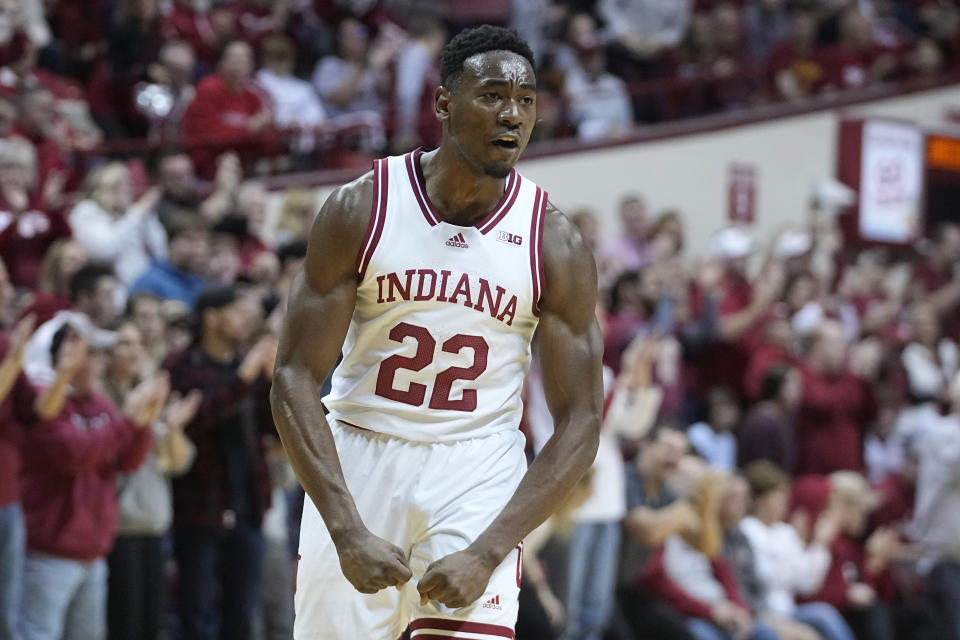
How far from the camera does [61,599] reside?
8.12m

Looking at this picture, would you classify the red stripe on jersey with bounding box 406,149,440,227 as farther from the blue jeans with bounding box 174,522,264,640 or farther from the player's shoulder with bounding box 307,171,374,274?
the blue jeans with bounding box 174,522,264,640

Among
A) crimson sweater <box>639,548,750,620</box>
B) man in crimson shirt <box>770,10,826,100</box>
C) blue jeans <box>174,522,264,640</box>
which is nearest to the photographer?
blue jeans <box>174,522,264,640</box>

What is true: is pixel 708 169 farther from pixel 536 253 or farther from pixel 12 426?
pixel 536 253

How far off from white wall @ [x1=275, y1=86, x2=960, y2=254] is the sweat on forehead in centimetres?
1033

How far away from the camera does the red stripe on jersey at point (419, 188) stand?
16.7 feet

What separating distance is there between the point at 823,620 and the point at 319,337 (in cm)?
727

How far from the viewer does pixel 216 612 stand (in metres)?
8.89

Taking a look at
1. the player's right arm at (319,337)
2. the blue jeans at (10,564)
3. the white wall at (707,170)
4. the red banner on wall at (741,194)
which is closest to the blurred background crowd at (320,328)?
the blue jeans at (10,564)


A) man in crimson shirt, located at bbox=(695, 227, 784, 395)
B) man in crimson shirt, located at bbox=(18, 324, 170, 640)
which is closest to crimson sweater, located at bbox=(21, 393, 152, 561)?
man in crimson shirt, located at bbox=(18, 324, 170, 640)

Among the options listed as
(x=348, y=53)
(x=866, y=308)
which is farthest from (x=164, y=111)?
(x=866, y=308)

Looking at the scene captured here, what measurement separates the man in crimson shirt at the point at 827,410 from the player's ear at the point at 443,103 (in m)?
8.36

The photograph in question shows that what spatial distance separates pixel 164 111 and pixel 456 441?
332 inches

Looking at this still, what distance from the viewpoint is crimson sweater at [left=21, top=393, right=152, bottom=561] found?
8.11m

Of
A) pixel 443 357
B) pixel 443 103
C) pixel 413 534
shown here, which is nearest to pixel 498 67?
pixel 443 103
